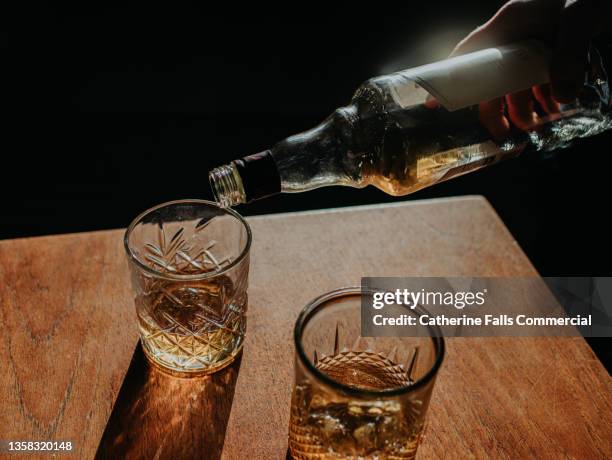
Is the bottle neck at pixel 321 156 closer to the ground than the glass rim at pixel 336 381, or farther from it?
farther from it

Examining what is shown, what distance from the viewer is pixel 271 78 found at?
2.35 meters

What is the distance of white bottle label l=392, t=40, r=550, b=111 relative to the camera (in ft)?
2.35

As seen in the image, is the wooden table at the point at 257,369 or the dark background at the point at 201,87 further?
the dark background at the point at 201,87

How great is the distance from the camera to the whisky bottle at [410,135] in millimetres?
721

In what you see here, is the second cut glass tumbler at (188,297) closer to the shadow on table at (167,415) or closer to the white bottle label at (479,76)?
the shadow on table at (167,415)

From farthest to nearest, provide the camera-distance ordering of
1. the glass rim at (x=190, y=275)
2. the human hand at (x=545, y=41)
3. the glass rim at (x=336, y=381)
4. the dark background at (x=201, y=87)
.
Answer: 1. the dark background at (x=201, y=87)
2. the human hand at (x=545, y=41)
3. the glass rim at (x=190, y=275)
4. the glass rim at (x=336, y=381)

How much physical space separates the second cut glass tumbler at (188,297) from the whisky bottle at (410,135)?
64mm

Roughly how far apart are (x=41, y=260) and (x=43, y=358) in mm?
182

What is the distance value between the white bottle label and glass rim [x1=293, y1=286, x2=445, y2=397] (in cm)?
24

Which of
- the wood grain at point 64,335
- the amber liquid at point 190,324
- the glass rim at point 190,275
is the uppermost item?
the glass rim at point 190,275

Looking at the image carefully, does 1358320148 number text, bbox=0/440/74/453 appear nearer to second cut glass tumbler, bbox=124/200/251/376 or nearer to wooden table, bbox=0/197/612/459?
wooden table, bbox=0/197/612/459

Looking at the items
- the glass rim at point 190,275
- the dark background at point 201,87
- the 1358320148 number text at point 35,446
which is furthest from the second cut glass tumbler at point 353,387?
the dark background at point 201,87

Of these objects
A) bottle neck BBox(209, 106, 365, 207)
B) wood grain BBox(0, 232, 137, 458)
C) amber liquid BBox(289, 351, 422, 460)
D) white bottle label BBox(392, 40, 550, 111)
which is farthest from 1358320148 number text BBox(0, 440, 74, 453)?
white bottle label BBox(392, 40, 550, 111)

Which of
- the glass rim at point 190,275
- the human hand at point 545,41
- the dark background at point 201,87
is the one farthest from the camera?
the dark background at point 201,87
